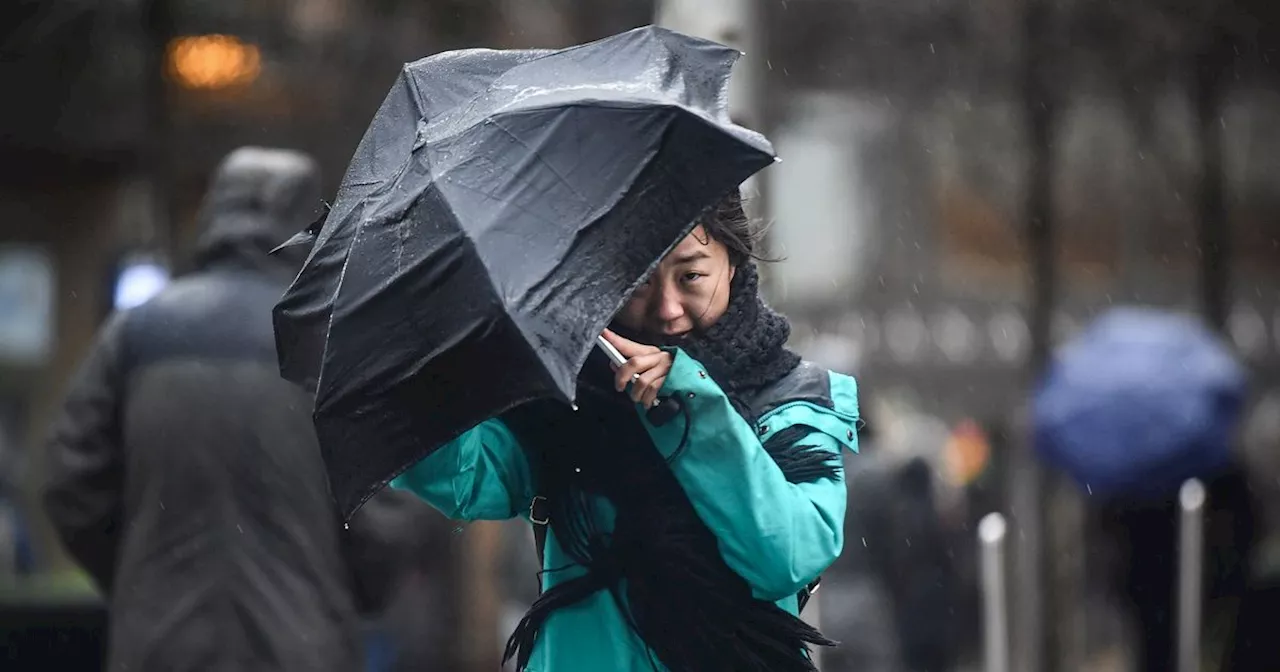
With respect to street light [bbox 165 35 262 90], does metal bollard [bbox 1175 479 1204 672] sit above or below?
below

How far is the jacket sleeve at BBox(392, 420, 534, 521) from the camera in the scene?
2.92 metres

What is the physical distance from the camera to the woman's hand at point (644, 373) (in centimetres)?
271

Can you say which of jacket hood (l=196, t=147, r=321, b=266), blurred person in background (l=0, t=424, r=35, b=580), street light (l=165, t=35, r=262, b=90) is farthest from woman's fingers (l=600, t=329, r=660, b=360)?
blurred person in background (l=0, t=424, r=35, b=580)

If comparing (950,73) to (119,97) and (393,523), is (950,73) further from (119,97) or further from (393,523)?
(393,523)

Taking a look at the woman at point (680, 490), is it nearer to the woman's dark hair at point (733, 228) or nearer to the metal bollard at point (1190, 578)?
the woman's dark hair at point (733, 228)

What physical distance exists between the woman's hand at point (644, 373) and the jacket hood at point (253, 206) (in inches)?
97.6

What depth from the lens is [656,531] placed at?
288 cm

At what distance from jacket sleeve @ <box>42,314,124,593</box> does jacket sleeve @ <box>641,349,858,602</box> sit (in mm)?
2551

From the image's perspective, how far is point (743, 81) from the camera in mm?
Answer: 5562

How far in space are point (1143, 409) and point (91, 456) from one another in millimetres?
6232

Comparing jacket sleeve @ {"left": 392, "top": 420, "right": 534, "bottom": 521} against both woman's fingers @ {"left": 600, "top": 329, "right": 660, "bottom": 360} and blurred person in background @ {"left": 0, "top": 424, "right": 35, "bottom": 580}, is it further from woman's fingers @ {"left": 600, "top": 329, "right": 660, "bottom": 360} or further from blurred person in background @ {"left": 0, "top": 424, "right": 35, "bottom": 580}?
blurred person in background @ {"left": 0, "top": 424, "right": 35, "bottom": 580}

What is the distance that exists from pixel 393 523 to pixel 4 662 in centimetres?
379

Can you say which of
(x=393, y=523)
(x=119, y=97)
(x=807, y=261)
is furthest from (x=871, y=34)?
(x=807, y=261)

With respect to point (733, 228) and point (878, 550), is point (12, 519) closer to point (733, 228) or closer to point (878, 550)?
point (878, 550)
